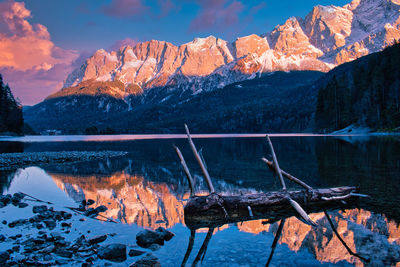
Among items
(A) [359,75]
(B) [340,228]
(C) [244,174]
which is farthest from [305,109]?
(B) [340,228]

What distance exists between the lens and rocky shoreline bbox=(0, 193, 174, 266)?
852 centimetres

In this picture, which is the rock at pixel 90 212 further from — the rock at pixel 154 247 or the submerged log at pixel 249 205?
the rock at pixel 154 247

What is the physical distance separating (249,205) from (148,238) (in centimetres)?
478

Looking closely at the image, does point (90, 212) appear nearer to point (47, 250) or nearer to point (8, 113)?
point (47, 250)

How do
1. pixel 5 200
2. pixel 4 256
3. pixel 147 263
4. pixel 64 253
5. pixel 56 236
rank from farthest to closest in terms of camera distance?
pixel 5 200
pixel 56 236
pixel 64 253
pixel 4 256
pixel 147 263

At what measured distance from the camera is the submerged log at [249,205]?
12023 mm

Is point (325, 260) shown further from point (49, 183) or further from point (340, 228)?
point (49, 183)

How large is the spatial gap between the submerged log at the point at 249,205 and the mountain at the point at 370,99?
267ft

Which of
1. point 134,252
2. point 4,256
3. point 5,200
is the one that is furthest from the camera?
point 5,200

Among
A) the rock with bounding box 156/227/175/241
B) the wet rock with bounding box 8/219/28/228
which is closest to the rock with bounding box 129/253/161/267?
the rock with bounding box 156/227/175/241

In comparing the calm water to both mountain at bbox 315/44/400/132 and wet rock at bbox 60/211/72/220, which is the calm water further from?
mountain at bbox 315/44/400/132

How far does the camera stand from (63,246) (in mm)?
9656

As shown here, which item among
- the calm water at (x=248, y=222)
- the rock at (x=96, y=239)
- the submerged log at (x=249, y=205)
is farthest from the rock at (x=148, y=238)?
the submerged log at (x=249, y=205)

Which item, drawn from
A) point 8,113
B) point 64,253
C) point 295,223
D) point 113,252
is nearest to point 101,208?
point 64,253
